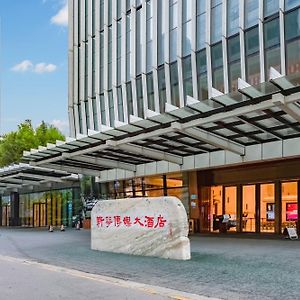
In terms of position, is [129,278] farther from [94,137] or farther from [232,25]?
[232,25]

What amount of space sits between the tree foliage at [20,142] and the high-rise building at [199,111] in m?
13.1

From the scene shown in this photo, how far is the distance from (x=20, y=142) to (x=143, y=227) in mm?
33037

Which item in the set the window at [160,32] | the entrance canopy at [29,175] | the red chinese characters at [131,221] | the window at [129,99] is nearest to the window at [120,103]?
the window at [129,99]

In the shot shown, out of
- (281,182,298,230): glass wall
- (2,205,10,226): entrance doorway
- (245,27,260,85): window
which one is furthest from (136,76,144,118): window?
(2,205,10,226): entrance doorway

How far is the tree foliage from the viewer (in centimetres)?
4497

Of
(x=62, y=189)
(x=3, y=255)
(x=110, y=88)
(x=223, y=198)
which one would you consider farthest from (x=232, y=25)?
(x=62, y=189)

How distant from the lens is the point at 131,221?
583 inches

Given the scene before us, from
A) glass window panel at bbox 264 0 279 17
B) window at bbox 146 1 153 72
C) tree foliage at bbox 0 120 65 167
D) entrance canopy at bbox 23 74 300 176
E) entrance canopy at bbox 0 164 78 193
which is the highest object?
window at bbox 146 1 153 72

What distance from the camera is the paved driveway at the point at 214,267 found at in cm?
852

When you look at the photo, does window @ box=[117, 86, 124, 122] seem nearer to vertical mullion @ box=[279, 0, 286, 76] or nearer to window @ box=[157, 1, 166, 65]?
window @ box=[157, 1, 166, 65]

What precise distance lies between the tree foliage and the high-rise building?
42.8 ft

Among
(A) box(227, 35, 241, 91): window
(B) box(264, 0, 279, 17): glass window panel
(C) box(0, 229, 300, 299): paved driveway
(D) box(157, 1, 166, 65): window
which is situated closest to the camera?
(C) box(0, 229, 300, 299): paved driveway

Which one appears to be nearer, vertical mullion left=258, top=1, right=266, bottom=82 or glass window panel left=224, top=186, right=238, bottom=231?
vertical mullion left=258, top=1, right=266, bottom=82

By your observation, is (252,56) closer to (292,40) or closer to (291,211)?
(292,40)
